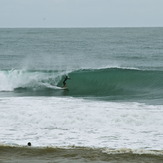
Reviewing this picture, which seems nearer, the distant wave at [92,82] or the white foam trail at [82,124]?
the white foam trail at [82,124]

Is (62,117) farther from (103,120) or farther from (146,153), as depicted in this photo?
(146,153)

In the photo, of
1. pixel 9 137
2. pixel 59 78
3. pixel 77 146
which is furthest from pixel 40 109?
pixel 59 78

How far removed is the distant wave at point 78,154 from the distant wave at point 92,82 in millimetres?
12873

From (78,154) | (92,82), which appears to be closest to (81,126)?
(78,154)

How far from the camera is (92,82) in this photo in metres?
29.9

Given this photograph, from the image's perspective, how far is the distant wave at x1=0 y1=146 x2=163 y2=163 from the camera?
10609 millimetres

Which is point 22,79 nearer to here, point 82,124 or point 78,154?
point 82,124

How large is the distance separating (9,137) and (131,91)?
1391cm

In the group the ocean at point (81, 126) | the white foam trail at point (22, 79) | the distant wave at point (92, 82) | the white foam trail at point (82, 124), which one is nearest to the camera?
the ocean at point (81, 126)

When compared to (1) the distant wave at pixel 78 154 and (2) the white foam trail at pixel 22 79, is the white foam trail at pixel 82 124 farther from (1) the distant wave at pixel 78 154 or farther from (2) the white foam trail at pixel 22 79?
(2) the white foam trail at pixel 22 79

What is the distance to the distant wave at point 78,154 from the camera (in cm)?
1061

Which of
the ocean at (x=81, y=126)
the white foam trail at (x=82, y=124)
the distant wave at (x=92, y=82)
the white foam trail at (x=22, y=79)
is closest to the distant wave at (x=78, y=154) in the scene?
the ocean at (x=81, y=126)

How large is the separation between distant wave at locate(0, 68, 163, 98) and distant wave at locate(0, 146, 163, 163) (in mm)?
12873

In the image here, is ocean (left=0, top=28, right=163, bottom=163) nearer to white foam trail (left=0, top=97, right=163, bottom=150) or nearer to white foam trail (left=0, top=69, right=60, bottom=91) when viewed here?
white foam trail (left=0, top=97, right=163, bottom=150)
